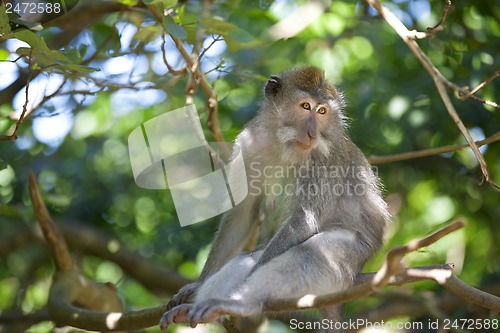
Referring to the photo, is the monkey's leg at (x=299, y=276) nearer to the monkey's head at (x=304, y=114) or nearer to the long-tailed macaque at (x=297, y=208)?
the long-tailed macaque at (x=297, y=208)

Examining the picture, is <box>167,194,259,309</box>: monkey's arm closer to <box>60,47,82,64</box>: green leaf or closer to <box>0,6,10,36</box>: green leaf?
<box>60,47,82,64</box>: green leaf

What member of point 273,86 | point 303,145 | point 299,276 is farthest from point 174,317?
point 273,86

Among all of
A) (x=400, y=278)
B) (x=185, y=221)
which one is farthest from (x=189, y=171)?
(x=400, y=278)

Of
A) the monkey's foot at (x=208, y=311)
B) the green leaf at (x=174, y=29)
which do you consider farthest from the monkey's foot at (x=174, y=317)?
the green leaf at (x=174, y=29)

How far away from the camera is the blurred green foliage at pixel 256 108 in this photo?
23.2ft

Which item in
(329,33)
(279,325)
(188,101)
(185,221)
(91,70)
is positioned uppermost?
(91,70)

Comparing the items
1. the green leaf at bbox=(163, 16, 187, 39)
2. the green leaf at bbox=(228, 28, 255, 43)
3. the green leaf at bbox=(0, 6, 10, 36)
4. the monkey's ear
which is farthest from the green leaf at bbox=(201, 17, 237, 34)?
the green leaf at bbox=(0, 6, 10, 36)

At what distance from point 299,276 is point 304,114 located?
1451mm

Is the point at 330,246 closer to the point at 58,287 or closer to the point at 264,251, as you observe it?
the point at 264,251

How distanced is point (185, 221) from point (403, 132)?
246 centimetres

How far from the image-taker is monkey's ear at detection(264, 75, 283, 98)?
608cm

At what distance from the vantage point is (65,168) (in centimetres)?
777

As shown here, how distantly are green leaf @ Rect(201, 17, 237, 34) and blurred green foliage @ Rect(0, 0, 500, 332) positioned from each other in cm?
102

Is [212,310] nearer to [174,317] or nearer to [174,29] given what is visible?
[174,317]
